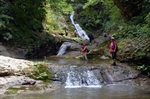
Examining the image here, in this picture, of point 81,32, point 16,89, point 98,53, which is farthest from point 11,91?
point 81,32

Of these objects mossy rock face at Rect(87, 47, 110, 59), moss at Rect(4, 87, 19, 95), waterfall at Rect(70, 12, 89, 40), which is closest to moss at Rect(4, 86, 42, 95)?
moss at Rect(4, 87, 19, 95)

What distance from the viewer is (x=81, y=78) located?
1494 centimetres

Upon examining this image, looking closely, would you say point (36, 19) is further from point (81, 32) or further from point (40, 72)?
point (81, 32)

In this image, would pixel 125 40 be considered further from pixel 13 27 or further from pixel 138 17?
pixel 13 27

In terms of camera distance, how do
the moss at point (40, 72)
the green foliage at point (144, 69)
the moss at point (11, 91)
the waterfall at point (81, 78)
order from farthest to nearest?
1. the green foliage at point (144, 69)
2. the waterfall at point (81, 78)
3. the moss at point (40, 72)
4. the moss at point (11, 91)

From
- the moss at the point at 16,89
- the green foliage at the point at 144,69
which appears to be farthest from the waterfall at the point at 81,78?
the green foliage at the point at 144,69

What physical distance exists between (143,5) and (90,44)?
36.8 ft

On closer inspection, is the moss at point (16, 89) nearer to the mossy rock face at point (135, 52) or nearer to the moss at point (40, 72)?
the moss at point (40, 72)

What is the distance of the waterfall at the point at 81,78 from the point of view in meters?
14.5

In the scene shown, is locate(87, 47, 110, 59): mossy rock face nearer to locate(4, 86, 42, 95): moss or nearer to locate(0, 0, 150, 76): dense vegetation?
locate(0, 0, 150, 76): dense vegetation

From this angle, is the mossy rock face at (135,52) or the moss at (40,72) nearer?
the moss at (40,72)

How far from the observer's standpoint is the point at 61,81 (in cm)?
1455

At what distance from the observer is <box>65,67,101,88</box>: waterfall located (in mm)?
14531

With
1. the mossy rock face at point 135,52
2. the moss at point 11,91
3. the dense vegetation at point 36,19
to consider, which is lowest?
the moss at point 11,91
